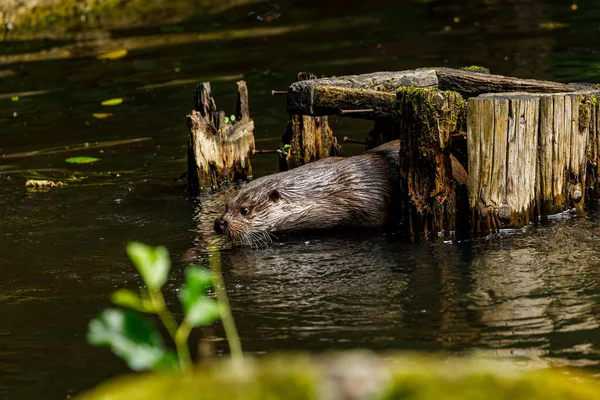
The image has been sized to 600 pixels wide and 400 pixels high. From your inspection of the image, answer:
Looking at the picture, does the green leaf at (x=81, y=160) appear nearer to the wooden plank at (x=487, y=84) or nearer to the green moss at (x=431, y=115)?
the wooden plank at (x=487, y=84)

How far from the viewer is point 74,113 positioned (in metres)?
12.8

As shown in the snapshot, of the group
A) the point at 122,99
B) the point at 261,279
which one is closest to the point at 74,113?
the point at 122,99

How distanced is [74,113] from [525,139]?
731 centimetres

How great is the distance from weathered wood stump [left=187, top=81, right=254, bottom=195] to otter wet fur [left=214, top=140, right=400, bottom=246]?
1480mm

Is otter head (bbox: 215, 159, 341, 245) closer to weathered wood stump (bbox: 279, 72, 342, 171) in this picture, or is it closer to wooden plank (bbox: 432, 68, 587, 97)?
weathered wood stump (bbox: 279, 72, 342, 171)

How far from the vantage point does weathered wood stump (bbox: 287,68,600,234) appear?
693cm

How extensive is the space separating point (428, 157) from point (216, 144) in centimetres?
277

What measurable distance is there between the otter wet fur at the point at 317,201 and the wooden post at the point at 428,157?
0.33 meters

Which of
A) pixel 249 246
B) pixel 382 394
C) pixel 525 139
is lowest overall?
pixel 249 246

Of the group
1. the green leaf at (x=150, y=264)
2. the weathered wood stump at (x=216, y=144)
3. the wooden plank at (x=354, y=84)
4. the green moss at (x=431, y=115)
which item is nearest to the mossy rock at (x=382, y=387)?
the green leaf at (x=150, y=264)

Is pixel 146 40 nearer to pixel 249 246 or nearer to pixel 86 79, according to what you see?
pixel 86 79

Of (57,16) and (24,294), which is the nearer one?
(24,294)

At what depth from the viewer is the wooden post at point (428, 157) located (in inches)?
273

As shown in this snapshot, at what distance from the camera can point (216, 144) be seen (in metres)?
9.26
